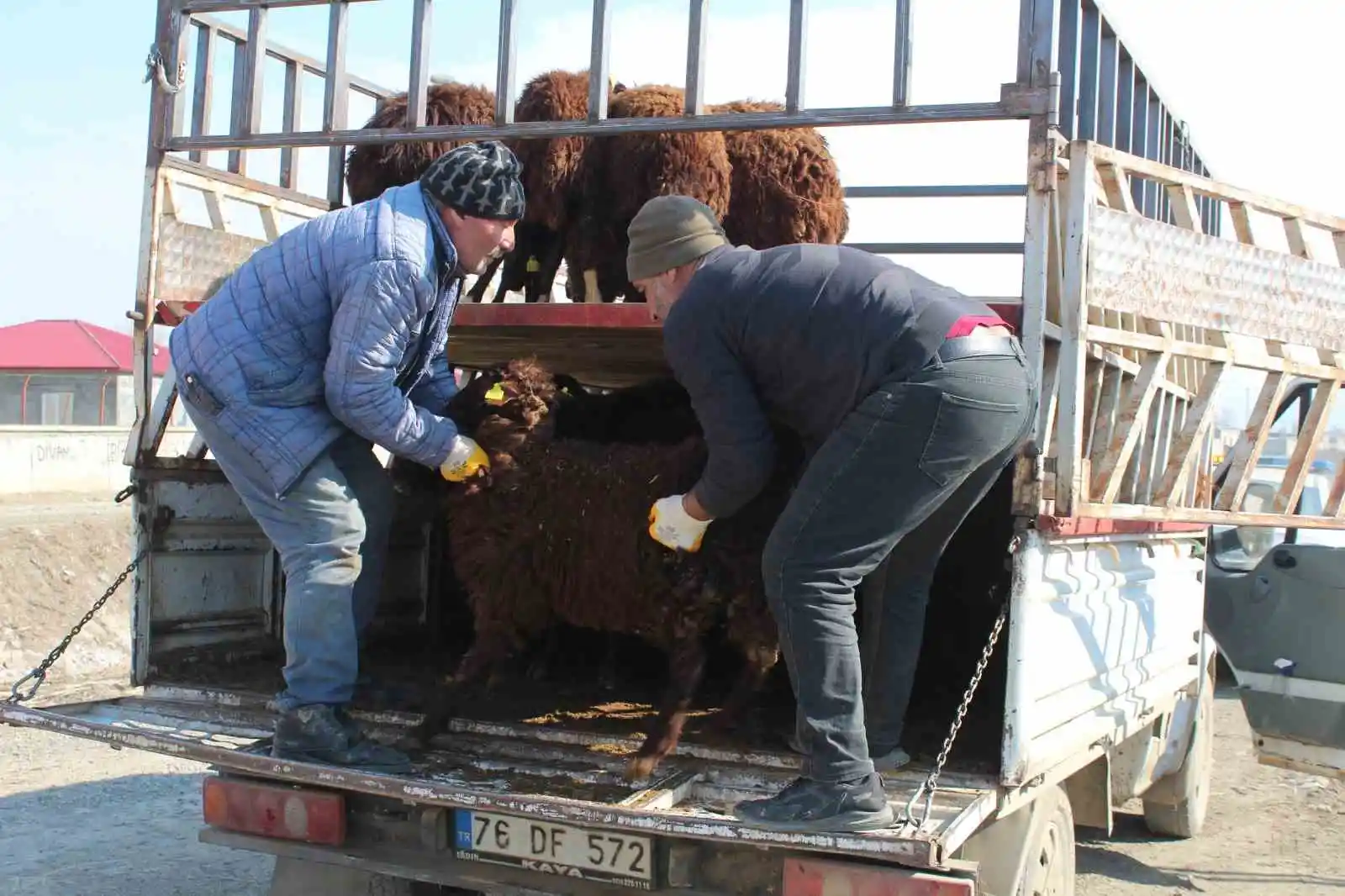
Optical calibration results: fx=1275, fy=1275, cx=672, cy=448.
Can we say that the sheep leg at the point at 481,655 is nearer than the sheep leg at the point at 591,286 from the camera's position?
Yes

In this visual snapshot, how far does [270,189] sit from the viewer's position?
5.98 meters

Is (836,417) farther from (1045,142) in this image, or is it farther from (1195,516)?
(1195,516)

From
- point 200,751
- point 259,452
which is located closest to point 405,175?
point 259,452

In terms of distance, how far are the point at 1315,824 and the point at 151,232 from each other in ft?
20.3

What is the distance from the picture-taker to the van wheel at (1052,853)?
3.77m

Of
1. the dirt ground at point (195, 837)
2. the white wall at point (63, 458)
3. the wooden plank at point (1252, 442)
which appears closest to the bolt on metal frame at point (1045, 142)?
the wooden plank at point (1252, 442)

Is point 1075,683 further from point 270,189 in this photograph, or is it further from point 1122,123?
point 270,189

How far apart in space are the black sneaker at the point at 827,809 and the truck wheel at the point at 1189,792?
3.52m

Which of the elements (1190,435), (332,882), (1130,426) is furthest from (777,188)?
(332,882)

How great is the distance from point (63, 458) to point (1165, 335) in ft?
70.4

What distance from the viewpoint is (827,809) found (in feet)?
10.0

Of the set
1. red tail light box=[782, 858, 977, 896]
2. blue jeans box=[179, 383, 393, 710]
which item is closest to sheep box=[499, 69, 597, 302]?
blue jeans box=[179, 383, 393, 710]

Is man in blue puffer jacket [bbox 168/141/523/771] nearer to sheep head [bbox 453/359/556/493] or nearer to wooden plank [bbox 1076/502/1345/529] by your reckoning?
sheep head [bbox 453/359/556/493]

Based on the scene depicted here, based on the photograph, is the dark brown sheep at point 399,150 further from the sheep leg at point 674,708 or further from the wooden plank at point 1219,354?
the wooden plank at point 1219,354
